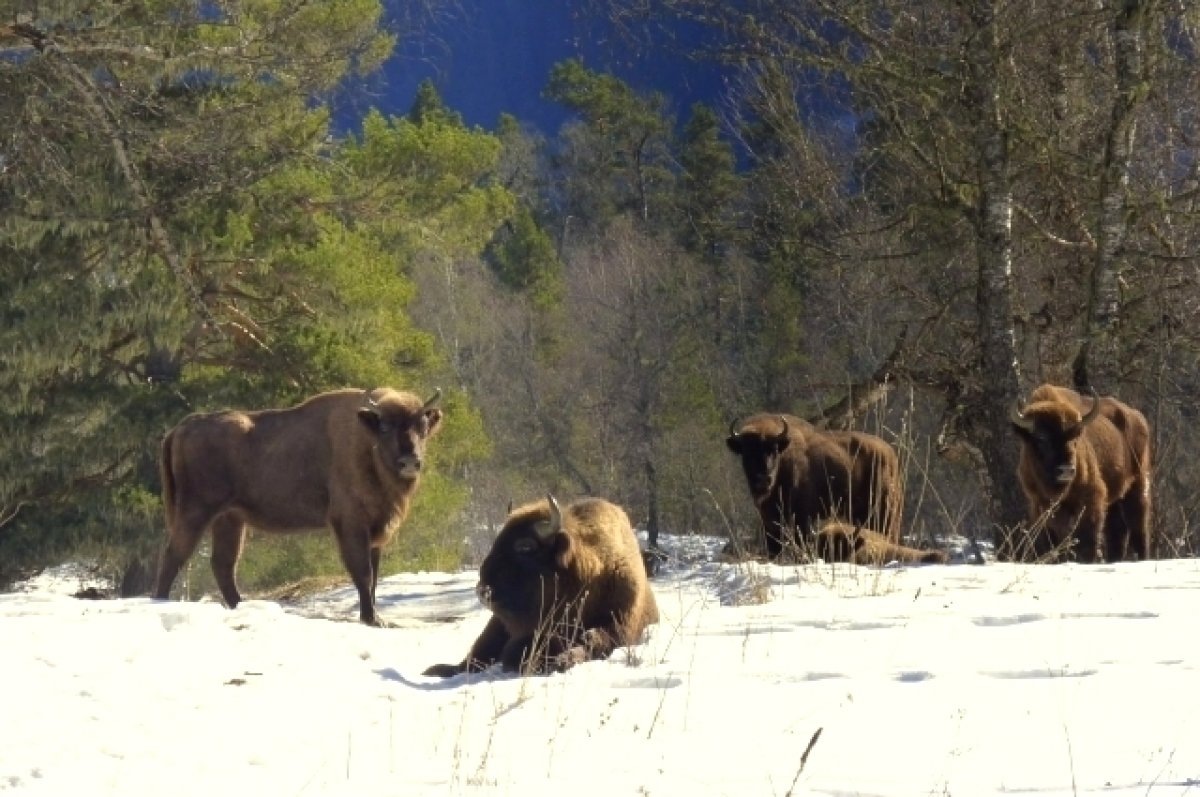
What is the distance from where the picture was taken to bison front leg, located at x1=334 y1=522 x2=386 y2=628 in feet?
38.8

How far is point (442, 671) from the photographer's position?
25.8ft

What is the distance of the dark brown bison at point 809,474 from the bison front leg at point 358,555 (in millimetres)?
3828

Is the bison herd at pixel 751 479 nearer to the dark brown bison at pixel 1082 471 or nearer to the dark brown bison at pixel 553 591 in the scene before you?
the dark brown bison at pixel 1082 471

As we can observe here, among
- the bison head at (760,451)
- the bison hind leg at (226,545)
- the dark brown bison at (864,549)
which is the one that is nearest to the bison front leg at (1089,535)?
the dark brown bison at (864,549)

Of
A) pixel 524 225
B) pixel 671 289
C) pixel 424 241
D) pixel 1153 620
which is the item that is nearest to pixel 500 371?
pixel 524 225

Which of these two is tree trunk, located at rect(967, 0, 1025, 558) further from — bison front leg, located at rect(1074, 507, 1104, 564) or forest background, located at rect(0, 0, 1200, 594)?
bison front leg, located at rect(1074, 507, 1104, 564)

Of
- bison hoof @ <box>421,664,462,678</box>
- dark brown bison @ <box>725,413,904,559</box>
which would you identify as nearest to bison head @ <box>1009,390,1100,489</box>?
dark brown bison @ <box>725,413,904,559</box>

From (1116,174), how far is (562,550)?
24.7 feet

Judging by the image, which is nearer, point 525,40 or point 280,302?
point 280,302

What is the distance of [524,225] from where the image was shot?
1923 inches

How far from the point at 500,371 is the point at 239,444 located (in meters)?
33.6

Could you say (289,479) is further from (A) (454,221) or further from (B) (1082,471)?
(A) (454,221)

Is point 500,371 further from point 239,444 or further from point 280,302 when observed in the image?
point 239,444

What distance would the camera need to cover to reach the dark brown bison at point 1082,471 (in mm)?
12906
